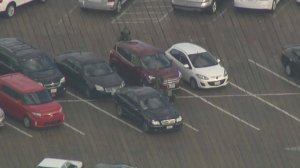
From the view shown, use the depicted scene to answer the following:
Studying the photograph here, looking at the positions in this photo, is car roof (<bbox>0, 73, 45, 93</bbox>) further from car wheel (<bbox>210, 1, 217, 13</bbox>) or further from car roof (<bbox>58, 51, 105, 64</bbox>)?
car wheel (<bbox>210, 1, 217, 13</bbox>)

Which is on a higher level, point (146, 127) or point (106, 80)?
point (106, 80)

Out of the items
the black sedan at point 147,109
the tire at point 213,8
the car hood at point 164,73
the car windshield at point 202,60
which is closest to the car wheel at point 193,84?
the car windshield at point 202,60

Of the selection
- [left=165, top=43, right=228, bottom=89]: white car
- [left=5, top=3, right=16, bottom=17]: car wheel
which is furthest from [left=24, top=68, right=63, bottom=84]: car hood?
[left=5, top=3, right=16, bottom=17]: car wheel

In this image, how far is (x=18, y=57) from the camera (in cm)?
4619

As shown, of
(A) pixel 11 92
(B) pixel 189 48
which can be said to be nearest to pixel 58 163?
(A) pixel 11 92

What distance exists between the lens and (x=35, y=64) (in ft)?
152

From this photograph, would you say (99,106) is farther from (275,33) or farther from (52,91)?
(275,33)

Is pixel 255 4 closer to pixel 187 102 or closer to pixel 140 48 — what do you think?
pixel 140 48

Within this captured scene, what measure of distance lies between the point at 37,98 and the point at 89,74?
315cm

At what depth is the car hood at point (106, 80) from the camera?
46.0 m

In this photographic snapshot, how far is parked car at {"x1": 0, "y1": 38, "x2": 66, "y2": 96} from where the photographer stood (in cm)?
4575

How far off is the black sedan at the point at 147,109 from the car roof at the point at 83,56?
2358mm

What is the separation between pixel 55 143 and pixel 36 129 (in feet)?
4.32

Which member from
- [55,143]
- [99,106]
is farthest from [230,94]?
[55,143]
